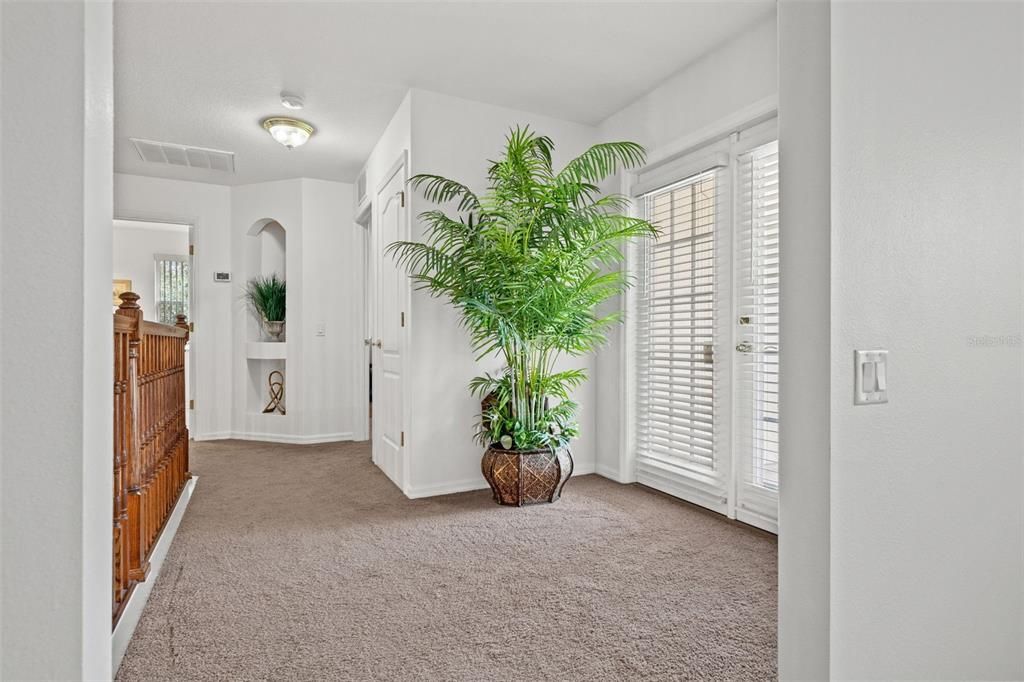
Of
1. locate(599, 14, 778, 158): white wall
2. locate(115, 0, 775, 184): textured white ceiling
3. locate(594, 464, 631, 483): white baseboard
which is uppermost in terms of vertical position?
locate(115, 0, 775, 184): textured white ceiling

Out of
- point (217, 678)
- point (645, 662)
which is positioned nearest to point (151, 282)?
point (217, 678)

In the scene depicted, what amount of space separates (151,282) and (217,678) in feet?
24.6

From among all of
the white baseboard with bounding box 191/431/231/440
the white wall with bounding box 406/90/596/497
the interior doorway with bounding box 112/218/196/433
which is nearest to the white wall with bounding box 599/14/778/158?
the white wall with bounding box 406/90/596/497

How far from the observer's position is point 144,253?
7.64 meters

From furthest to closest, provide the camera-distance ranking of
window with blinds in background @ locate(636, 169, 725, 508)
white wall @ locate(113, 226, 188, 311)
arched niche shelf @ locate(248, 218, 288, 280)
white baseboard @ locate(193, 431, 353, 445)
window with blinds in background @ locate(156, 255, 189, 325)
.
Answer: window with blinds in background @ locate(156, 255, 189, 325) < white wall @ locate(113, 226, 188, 311) < arched niche shelf @ locate(248, 218, 288, 280) < white baseboard @ locate(193, 431, 353, 445) < window with blinds in background @ locate(636, 169, 725, 508)

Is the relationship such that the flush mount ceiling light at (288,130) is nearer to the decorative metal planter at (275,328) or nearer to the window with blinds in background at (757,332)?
the decorative metal planter at (275,328)

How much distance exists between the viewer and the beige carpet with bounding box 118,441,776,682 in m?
1.64

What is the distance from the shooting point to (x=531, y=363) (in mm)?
3234

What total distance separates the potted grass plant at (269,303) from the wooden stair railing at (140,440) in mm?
2356

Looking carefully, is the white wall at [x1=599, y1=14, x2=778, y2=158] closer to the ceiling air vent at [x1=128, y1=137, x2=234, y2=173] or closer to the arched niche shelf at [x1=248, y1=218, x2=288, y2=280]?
the ceiling air vent at [x1=128, y1=137, x2=234, y2=173]

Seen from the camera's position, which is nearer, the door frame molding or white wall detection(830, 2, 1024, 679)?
white wall detection(830, 2, 1024, 679)

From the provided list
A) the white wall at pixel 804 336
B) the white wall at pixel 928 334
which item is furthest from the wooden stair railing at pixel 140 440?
the white wall at pixel 928 334

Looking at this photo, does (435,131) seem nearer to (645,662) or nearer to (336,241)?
(336,241)

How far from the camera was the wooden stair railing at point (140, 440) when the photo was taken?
6.29ft
